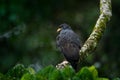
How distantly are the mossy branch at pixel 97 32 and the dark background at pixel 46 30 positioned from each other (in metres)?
5.33

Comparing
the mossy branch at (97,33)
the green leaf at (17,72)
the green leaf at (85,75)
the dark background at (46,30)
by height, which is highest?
the dark background at (46,30)

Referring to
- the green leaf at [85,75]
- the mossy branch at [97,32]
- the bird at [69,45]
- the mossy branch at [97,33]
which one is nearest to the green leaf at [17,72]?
the green leaf at [85,75]

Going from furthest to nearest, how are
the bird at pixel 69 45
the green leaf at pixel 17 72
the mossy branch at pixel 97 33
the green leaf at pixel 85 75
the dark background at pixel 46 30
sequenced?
the dark background at pixel 46 30 → the bird at pixel 69 45 → the mossy branch at pixel 97 33 → the green leaf at pixel 17 72 → the green leaf at pixel 85 75

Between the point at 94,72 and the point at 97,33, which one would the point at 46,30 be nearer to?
the point at 97,33

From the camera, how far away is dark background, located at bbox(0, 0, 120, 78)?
48.1 ft

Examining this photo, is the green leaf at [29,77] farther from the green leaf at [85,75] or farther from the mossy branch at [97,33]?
the mossy branch at [97,33]

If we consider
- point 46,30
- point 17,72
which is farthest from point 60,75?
point 46,30

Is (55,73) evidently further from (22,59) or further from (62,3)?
(62,3)

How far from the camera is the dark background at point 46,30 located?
1466 centimetres

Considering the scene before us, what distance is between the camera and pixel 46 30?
15977 mm

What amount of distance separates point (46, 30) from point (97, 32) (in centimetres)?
774

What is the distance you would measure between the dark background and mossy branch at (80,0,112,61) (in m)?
5.33

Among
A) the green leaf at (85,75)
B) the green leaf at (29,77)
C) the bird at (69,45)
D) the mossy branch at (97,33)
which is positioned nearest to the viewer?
the green leaf at (29,77)

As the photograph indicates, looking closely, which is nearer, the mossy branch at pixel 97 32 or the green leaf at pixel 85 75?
the green leaf at pixel 85 75
